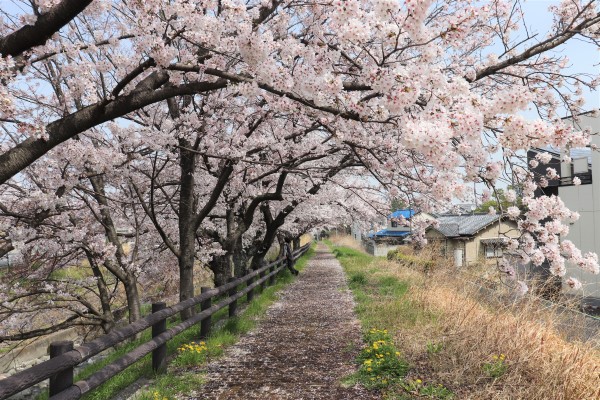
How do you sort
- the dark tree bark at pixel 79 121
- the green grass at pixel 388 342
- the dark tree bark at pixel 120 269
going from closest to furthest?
1. the dark tree bark at pixel 79 121
2. the green grass at pixel 388 342
3. the dark tree bark at pixel 120 269

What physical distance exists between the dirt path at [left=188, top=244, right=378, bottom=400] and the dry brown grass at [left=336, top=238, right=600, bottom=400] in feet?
3.06

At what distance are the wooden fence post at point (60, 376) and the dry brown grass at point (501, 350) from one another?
3.71 m

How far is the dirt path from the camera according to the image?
513 centimetres

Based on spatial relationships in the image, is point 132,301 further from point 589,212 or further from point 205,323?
point 589,212

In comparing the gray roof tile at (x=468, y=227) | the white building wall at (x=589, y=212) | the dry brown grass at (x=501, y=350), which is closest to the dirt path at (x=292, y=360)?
the dry brown grass at (x=501, y=350)

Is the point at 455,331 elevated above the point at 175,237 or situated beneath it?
situated beneath

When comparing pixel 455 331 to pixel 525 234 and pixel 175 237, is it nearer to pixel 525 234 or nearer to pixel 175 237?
pixel 525 234

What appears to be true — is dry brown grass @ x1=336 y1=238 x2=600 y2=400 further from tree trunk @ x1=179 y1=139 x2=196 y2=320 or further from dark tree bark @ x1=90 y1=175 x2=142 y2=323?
dark tree bark @ x1=90 y1=175 x2=142 y2=323

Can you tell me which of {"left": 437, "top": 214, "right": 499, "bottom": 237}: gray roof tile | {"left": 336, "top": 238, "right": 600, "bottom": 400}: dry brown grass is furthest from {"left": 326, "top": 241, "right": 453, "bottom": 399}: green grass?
{"left": 437, "top": 214, "right": 499, "bottom": 237}: gray roof tile

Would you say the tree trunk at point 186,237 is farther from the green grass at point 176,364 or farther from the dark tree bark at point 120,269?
the dark tree bark at point 120,269

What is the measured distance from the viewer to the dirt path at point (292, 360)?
5129 millimetres

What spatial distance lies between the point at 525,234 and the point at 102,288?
8.78 m

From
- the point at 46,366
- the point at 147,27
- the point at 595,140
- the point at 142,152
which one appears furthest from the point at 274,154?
the point at 595,140

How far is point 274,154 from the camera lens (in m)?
11.8
